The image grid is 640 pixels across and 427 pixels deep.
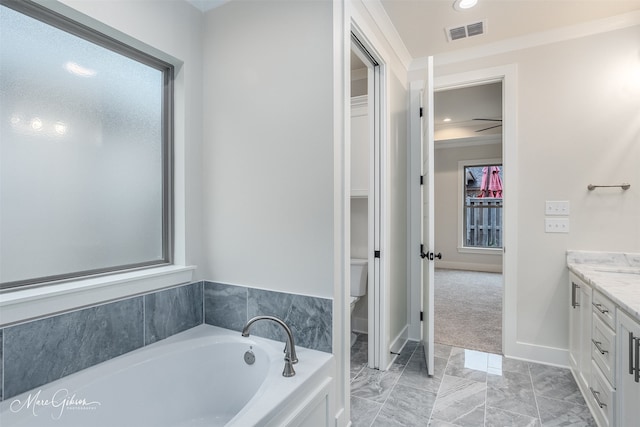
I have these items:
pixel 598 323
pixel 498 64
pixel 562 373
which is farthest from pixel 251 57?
pixel 562 373

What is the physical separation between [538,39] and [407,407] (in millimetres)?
2871

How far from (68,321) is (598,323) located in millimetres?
2656

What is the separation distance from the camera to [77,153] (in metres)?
1.53

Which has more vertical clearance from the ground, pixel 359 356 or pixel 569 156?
pixel 569 156

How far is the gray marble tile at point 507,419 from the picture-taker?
5.78ft

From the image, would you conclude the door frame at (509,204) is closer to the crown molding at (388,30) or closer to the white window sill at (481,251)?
the crown molding at (388,30)

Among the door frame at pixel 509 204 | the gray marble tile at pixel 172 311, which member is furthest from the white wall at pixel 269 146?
the door frame at pixel 509 204

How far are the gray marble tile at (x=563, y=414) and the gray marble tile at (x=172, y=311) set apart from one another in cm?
213

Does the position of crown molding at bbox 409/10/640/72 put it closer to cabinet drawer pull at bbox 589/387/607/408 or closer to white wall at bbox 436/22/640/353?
white wall at bbox 436/22/640/353

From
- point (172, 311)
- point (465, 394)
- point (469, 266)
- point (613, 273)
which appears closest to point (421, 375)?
point (465, 394)

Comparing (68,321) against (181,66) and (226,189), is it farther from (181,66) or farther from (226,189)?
(181,66)

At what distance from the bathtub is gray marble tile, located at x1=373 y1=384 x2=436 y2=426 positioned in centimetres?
54

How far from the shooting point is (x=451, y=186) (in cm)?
658

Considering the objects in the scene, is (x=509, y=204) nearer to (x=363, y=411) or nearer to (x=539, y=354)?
(x=539, y=354)
